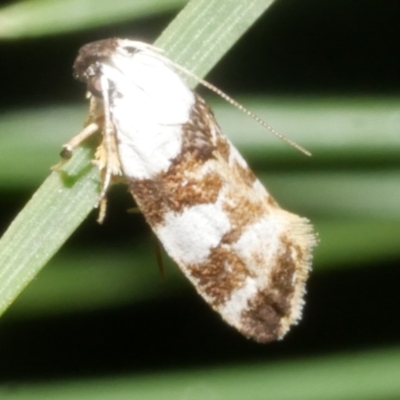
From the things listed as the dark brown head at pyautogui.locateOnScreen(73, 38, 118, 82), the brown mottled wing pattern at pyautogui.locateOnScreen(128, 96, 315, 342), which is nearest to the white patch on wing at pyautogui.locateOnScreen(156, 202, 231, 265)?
the brown mottled wing pattern at pyautogui.locateOnScreen(128, 96, 315, 342)

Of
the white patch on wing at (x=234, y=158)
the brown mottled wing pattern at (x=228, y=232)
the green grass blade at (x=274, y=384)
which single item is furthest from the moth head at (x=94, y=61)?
the green grass blade at (x=274, y=384)

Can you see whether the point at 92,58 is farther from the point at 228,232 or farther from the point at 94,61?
the point at 228,232

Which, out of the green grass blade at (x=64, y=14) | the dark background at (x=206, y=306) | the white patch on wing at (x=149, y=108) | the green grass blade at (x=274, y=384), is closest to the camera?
the green grass blade at (x=64, y=14)

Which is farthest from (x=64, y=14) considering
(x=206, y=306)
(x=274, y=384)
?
(x=206, y=306)

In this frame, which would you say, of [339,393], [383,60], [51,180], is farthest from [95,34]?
[339,393]

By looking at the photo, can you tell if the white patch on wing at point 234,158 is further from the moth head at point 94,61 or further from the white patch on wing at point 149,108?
the moth head at point 94,61

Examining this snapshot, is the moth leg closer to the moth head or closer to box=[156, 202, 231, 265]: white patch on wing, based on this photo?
the moth head
